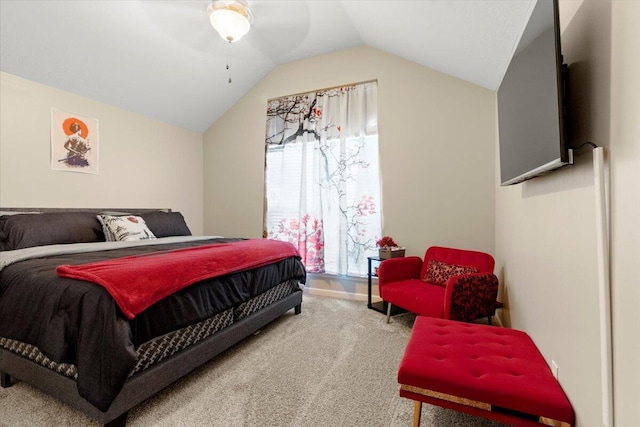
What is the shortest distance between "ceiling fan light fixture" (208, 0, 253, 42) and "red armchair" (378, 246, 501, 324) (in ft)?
7.66

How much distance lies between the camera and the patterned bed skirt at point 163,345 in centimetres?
142

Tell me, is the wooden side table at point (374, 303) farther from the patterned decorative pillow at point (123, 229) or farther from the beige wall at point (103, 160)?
the beige wall at point (103, 160)

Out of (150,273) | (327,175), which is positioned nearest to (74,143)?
(150,273)

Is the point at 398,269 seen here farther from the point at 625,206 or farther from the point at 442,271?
the point at 625,206

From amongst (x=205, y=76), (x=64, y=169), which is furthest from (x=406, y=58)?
(x=64, y=169)

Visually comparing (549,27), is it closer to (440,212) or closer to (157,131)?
(440,212)

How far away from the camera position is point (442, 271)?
2.62m

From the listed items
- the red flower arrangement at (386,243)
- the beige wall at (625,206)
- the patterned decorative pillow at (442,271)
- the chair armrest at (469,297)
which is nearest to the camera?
the beige wall at (625,206)

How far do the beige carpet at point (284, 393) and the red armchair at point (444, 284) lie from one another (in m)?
0.37

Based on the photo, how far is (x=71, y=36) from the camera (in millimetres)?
2434

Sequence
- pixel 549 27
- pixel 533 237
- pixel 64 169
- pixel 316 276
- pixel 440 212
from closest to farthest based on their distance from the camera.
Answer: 1. pixel 549 27
2. pixel 533 237
3. pixel 64 169
4. pixel 440 212
5. pixel 316 276

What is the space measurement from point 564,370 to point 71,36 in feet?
12.9

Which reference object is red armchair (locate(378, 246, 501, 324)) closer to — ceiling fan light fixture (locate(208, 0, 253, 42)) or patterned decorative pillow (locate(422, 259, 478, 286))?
patterned decorative pillow (locate(422, 259, 478, 286))

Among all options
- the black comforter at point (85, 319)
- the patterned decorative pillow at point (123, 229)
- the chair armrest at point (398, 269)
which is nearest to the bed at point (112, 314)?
the black comforter at point (85, 319)
